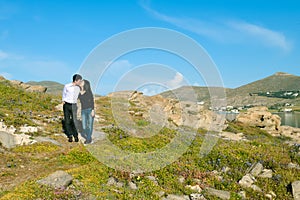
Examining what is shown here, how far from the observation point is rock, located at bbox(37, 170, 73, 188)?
35.3 feet

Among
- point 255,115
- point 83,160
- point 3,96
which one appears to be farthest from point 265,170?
point 255,115

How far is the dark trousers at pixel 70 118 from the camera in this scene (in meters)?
17.5

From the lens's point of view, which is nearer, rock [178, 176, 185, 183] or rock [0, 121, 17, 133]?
rock [178, 176, 185, 183]

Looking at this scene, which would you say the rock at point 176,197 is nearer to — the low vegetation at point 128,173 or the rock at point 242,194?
the low vegetation at point 128,173

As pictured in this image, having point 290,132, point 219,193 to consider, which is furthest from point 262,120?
point 219,193

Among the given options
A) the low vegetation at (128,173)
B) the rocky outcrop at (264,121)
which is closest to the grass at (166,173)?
the low vegetation at (128,173)

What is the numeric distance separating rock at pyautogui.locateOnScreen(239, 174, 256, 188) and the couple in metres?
8.78

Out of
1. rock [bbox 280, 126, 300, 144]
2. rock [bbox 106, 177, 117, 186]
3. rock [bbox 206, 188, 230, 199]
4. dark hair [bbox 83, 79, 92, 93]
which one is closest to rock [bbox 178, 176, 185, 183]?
rock [bbox 206, 188, 230, 199]

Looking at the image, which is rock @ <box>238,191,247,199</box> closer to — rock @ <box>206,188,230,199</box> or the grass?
the grass

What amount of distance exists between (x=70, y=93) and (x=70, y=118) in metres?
1.91

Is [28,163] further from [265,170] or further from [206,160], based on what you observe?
[265,170]

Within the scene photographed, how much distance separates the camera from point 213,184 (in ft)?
44.3

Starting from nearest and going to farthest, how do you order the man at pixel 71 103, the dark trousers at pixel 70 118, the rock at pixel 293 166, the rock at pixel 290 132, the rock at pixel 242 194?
the rock at pixel 242 194
the rock at pixel 293 166
the man at pixel 71 103
the dark trousers at pixel 70 118
the rock at pixel 290 132

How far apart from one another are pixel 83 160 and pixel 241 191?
7.47 m
